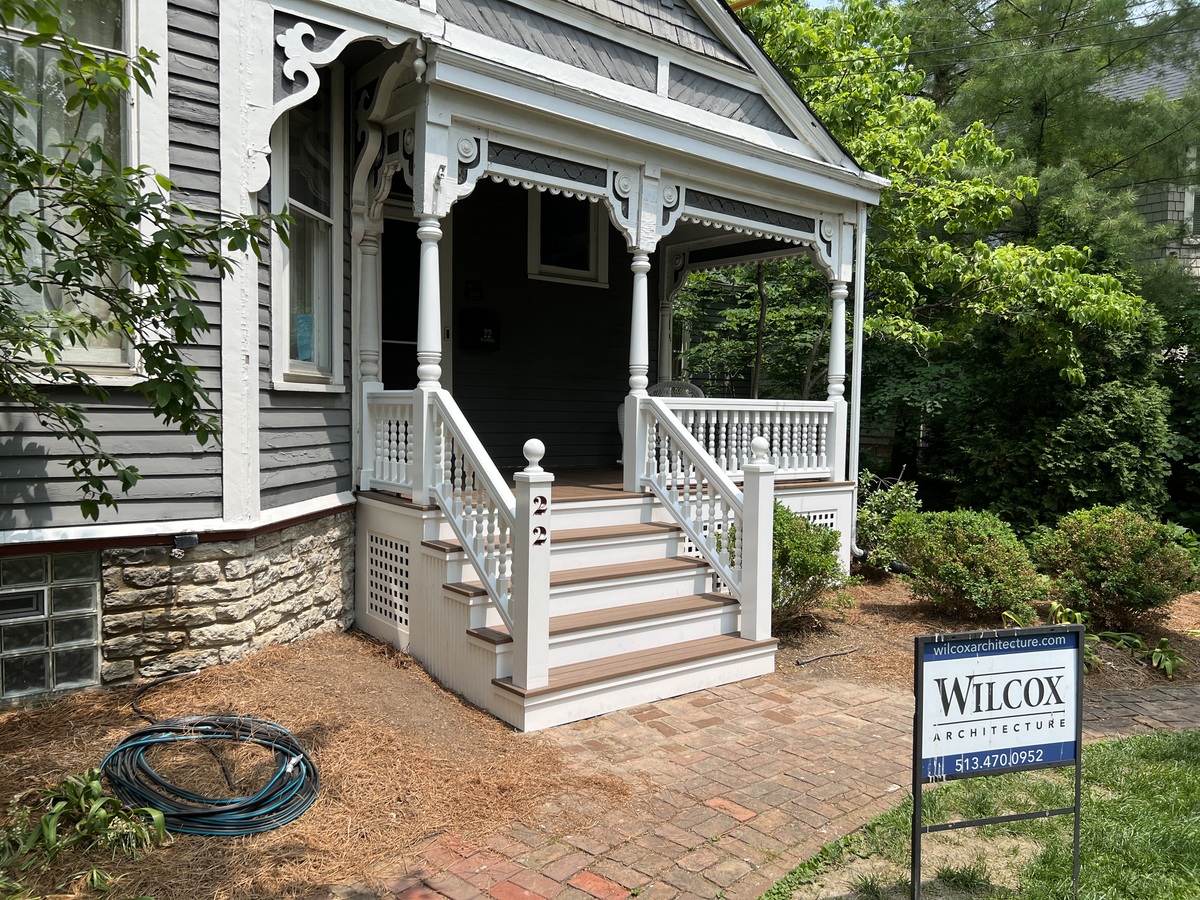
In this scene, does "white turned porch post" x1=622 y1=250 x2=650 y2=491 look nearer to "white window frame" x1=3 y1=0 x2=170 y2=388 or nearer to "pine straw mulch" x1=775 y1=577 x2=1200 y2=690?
"pine straw mulch" x1=775 y1=577 x2=1200 y2=690

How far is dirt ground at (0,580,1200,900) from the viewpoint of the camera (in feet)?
10.4

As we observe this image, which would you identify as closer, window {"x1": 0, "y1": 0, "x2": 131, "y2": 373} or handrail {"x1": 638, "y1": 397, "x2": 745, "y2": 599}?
window {"x1": 0, "y1": 0, "x2": 131, "y2": 373}

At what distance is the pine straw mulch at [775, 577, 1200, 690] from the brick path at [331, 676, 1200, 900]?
36cm

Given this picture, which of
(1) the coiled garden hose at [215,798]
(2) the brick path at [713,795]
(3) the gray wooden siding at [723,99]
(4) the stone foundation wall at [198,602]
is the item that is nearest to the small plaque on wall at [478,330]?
(3) the gray wooden siding at [723,99]

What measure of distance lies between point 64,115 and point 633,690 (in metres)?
4.30

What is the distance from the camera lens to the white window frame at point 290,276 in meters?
5.18

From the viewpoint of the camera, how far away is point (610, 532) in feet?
20.5

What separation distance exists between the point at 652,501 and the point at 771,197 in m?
3.29

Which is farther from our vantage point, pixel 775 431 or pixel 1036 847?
pixel 775 431

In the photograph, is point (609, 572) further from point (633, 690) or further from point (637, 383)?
point (637, 383)

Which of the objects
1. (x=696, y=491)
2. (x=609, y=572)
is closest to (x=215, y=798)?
(x=609, y=572)

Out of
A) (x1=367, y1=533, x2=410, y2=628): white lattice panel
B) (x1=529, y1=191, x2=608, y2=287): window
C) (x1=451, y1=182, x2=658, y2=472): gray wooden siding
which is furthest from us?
(x1=529, y1=191, x2=608, y2=287): window

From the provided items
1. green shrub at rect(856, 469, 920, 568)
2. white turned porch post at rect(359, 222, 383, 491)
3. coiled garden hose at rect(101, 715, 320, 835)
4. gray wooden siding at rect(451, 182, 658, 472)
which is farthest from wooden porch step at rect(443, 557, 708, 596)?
green shrub at rect(856, 469, 920, 568)

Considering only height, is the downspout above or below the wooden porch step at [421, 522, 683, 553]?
above
